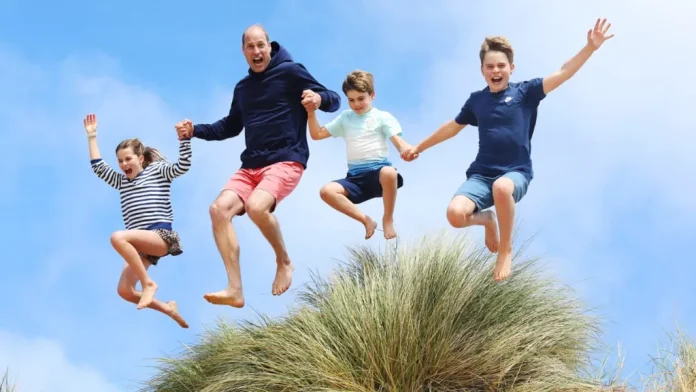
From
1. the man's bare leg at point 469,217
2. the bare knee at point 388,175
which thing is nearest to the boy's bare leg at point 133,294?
the bare knee at point 388,175

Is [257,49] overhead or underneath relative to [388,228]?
overhead

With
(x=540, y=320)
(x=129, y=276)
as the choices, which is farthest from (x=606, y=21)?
(x=129, y=276)

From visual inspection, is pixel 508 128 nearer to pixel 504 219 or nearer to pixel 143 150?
pixel 504 219

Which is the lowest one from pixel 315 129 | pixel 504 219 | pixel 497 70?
pixel 504 219

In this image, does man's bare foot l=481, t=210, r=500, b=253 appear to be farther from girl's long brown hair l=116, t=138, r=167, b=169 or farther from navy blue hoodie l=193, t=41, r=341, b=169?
girl's long brown hair l=116, t=138, r=167, b=169

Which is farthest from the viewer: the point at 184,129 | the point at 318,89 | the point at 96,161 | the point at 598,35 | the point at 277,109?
the point at 96,161

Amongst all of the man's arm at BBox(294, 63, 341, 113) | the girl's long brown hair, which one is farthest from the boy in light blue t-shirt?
the girl's long brown hair

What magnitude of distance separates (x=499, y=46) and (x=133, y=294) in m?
3.76

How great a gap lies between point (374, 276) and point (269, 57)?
2.05 m

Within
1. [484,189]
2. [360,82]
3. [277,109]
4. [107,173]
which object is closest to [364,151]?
[360,82]

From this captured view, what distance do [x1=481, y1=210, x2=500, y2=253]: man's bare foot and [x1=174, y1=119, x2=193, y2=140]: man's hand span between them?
2621mm

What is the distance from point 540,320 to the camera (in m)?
7.63

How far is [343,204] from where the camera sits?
8.10 metres

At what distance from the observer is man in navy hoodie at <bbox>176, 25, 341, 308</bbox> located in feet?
25.6
